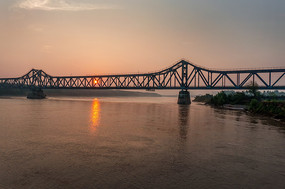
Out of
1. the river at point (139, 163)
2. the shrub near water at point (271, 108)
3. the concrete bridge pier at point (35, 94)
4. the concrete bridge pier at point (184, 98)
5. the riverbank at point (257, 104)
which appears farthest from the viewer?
the concrete bridge pier at point (35, 94)

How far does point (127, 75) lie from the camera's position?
14375 cm

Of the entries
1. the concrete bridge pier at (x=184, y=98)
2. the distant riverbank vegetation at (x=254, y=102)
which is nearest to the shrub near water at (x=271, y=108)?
the distant riverbank vegetation at (x=254, y=102)

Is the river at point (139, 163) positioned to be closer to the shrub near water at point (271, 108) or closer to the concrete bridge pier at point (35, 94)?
the shrub near water at point (271, 108)

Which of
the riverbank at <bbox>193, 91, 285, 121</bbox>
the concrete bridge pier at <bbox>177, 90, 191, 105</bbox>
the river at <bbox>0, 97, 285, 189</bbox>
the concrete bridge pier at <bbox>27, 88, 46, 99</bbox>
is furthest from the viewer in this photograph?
the concrete bridge pier at <bbox>27, 88, 46, 99</bbox>

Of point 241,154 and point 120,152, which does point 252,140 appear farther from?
point 120,152

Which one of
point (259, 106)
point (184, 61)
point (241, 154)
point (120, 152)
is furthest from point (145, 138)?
point (184, 61)

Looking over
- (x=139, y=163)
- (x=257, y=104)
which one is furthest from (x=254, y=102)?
(x=139, y=163)

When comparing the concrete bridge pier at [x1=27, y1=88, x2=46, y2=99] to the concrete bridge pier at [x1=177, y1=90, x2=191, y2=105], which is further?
the concrete bridge pier at [x1=27, y1=88, x2=46, y2=99]

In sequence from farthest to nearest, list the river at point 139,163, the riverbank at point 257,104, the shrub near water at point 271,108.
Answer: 1. the riverbank at point 257,104
2. the shrub near water at point 271,108
3. the river at point 139,163

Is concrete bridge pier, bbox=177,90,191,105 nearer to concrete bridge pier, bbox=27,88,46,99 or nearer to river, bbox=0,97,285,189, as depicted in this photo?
river, bbox=0,97,285,189

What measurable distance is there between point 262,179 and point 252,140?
11.8m

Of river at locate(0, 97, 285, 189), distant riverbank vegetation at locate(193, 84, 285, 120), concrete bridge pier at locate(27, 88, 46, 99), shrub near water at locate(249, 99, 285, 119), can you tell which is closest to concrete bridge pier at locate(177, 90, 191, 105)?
distant riverbank vegetation at locate(193, 84, 285, 120)

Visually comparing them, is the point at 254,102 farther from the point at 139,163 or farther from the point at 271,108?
the point at 139,163

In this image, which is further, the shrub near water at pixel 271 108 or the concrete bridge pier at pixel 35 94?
the concrete bridge pier at pixel 35 94
